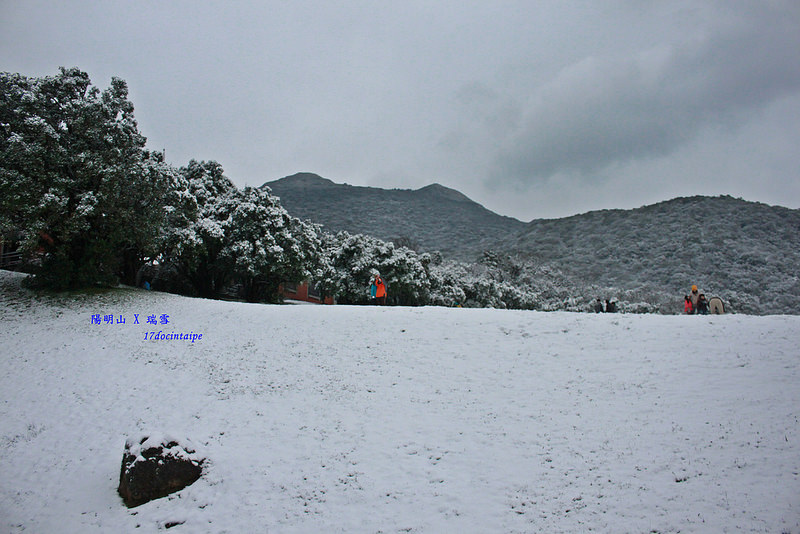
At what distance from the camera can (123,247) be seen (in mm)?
25562

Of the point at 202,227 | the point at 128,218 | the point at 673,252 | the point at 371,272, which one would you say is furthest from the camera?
the point at 673,252

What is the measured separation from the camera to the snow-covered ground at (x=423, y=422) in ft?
26.3

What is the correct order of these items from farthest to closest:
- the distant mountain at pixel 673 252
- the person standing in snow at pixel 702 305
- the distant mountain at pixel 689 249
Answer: the distant mountain at pixel 689 249, the distant mountain at pixel 673 252, the person standing in snow at pixel 702 305

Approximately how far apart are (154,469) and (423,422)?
18.8ft

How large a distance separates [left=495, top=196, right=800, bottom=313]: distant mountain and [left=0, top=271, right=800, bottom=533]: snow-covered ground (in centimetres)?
3522

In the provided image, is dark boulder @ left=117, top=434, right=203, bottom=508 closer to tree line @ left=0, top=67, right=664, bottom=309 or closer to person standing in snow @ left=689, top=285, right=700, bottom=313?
tree line @ left=0, top=67, right=664, bottom=309

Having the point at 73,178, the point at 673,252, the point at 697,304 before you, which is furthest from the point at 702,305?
the point at 673,252

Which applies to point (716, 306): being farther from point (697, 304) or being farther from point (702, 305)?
point (697, 304)

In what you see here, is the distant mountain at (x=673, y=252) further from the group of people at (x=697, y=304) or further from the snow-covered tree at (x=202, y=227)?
the snow-covered tree at (x=202, y=227)

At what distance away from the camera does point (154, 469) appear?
8.70 m

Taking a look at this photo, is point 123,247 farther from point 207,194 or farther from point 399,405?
point 399,405

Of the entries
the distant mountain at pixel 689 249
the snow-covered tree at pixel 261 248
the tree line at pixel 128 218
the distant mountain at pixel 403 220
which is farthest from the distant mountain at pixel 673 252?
the snow-covered tree at pixel 261 248

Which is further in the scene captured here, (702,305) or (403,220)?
(403,220)

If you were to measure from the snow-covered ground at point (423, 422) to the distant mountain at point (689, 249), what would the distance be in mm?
35219
